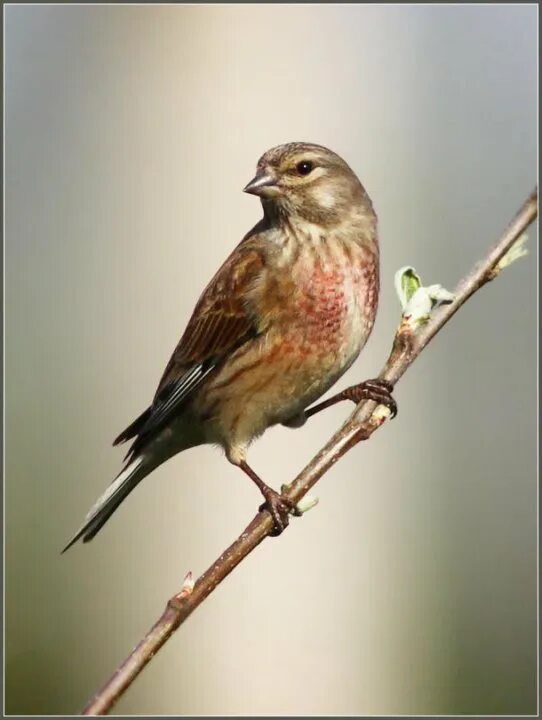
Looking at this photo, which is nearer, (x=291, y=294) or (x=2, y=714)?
(x=2, y=714)

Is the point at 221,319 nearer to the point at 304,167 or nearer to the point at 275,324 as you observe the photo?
the point at 275,324

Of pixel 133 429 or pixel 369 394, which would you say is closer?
pixel 369 394

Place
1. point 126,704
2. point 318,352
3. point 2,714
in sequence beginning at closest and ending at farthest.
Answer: point 2,714
point 318,352
point 126,704

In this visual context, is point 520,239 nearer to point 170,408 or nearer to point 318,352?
point 318,352

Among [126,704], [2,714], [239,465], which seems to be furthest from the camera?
[126,704]

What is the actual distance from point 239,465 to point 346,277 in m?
0.63

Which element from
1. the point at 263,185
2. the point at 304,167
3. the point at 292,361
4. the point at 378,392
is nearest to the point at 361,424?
the point at 378,392

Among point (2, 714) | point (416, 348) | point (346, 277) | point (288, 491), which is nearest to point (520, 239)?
point (416, 348)

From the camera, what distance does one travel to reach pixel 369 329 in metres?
3.09

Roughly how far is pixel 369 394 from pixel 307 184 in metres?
0.85

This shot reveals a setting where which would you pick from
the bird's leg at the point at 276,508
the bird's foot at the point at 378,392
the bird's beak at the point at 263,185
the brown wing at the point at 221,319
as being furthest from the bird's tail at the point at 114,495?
the bird's beak at the point at 263,185

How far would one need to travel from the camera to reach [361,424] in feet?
7.18

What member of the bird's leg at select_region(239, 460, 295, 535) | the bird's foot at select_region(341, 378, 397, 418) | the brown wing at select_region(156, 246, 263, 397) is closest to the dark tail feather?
the brown wing at select_region(156, 246, 263, 397)

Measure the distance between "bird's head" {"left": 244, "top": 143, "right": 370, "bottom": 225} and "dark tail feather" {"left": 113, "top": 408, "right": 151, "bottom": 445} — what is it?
69 centimetres
